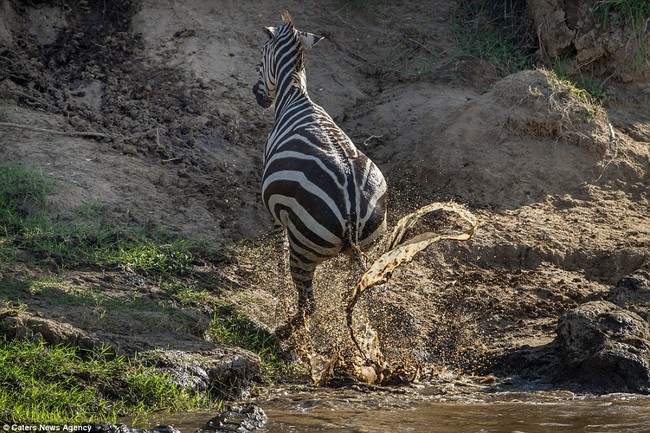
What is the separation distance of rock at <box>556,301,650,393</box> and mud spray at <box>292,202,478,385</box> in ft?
3.27

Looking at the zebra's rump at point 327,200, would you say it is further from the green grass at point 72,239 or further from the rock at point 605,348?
the rock at point 605,348

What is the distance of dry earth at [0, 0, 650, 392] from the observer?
798 centimetres

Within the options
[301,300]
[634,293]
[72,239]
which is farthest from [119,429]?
[634,293]

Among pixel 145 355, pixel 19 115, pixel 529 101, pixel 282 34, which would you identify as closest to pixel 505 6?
pixel 529 101

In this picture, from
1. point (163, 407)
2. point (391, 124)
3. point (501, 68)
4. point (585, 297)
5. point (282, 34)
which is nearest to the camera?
point (163, 407)

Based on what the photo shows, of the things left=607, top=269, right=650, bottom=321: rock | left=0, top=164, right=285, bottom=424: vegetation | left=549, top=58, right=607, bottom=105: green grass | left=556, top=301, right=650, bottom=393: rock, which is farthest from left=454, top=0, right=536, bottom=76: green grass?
left=556, top=301, right=650, bottom=393: rock

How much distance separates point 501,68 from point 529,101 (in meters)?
1.36

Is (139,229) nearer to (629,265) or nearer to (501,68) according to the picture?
(629,265)

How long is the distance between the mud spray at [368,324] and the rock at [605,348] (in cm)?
100

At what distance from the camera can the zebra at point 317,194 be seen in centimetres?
685

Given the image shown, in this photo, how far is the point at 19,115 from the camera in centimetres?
Answer: 975

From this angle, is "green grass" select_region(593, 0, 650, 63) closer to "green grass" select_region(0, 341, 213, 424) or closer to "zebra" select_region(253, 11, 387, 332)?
"zebra" select_region(253, 11, 387, 332)

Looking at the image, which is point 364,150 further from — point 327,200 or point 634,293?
point 327,200

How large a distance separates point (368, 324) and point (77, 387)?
2361 mm
